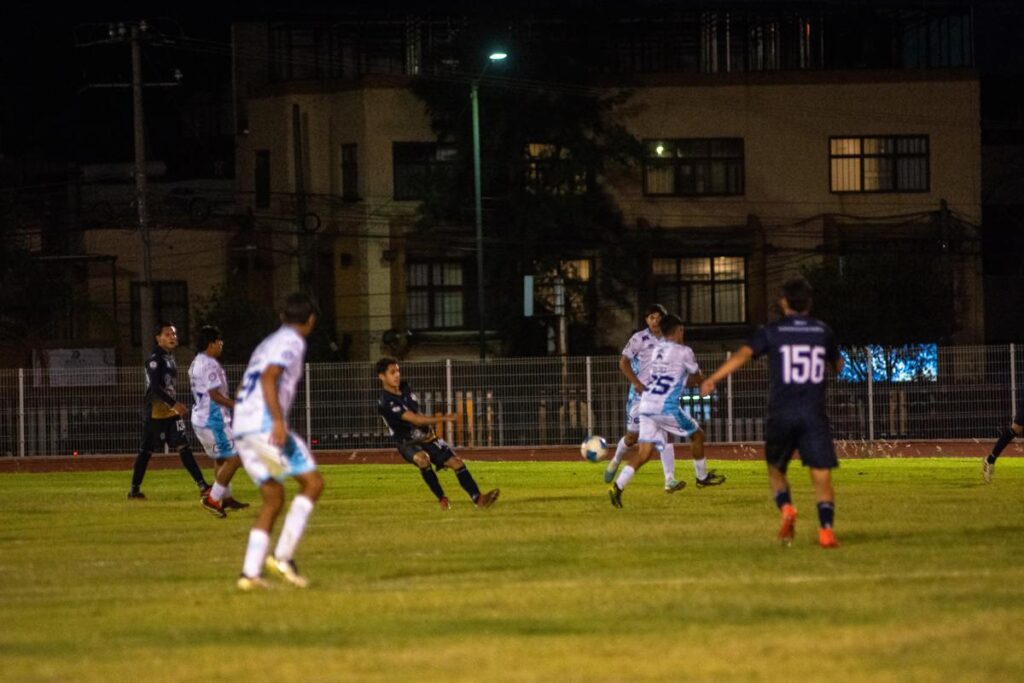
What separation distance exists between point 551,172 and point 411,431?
3452cm

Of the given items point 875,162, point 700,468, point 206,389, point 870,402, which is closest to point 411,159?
point 875,162

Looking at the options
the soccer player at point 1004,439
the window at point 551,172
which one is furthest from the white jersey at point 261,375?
the window at point 551,172

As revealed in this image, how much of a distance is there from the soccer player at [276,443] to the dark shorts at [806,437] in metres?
3.86

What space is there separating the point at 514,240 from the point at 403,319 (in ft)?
14.6

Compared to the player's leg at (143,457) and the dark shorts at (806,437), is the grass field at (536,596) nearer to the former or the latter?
the dark shorts at (806,437)

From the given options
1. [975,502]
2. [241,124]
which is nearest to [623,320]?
[241,124]

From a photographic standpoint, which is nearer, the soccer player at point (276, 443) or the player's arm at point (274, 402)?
the player's arm at point (274, 402)

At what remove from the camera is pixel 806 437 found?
14047 mm

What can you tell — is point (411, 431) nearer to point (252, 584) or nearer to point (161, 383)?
point (161, 383)

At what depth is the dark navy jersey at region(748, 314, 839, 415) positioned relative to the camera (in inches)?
553

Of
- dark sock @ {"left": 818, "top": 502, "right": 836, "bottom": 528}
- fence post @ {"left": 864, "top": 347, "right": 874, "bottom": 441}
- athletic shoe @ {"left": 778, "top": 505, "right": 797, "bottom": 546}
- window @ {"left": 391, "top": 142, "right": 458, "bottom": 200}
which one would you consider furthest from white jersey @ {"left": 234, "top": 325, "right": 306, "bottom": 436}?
window @ {"left": 391, "top": 142, "right": 458, "bottom": 200}

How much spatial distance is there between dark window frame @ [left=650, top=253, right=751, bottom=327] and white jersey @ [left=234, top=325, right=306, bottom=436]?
42.7 metres

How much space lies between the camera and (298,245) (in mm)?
54625

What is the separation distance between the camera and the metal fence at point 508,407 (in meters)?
38.1
